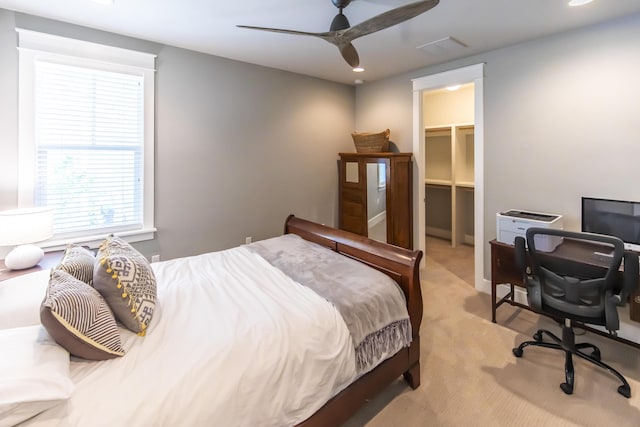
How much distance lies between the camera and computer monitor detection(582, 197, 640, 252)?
7.87 feet

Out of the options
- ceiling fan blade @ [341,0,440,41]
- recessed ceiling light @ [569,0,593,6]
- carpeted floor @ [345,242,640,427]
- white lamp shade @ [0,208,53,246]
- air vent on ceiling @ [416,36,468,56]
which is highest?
air vent on ceiling @ [416,36,468,56]

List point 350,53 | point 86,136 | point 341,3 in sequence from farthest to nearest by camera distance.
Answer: point 86,136, point 350,53, point 341,3

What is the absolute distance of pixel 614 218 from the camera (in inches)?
99.3

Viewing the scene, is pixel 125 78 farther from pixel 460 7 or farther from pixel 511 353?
pixel 511 353

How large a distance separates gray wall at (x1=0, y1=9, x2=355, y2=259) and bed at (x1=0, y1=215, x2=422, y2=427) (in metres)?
1.15

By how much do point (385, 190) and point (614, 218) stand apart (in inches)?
85.8

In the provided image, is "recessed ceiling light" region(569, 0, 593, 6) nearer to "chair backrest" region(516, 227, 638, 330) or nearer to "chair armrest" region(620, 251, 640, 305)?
"chair backrest" region(516, 227, 638, 330)

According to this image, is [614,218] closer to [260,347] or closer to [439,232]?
[260,347]

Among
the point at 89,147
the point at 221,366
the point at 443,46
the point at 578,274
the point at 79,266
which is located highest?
the point at 443,46

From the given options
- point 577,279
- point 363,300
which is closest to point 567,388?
point 577,279

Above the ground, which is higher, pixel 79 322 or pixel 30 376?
pixel 79 322

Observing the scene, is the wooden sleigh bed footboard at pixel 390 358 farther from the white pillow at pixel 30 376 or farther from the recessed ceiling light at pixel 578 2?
the recessed ceiling light at pixel 578 2

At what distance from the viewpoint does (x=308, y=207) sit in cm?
449

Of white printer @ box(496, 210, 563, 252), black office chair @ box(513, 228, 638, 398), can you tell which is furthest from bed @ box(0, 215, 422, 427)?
white printer @ box(496, 210, 563, 252)
